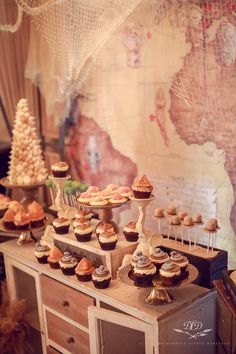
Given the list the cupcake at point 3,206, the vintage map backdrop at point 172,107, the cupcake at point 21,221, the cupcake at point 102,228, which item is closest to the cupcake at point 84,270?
the cupcake at point 102,228

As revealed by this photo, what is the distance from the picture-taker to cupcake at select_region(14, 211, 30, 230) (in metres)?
2.25

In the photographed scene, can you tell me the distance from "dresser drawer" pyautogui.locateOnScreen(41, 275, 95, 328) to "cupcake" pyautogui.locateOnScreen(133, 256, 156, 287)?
0.27m

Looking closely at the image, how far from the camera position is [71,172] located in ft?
10.6

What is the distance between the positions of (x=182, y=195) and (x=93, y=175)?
30.9 inches

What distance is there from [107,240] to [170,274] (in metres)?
0.35

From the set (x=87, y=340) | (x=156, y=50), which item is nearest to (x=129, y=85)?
(x=156, y=50)

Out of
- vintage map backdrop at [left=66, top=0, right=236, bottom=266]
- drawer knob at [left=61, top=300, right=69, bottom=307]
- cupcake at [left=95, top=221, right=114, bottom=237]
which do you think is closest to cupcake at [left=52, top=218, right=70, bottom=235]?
cupcake at [left=95, top=221, right=114, bottom=237]

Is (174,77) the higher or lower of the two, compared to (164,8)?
lower

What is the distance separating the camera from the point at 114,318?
1611mm

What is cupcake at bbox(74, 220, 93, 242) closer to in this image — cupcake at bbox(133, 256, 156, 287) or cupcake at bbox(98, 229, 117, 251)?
cupcake at bbox(98, 229, 117, 251)

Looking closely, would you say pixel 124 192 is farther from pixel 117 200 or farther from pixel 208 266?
pixel 208 266

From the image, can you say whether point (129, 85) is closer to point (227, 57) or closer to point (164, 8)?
point (164, 8)

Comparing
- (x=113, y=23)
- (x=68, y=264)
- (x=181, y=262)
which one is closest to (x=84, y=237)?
(x=68, y=264)

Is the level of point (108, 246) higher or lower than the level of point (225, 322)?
higher
